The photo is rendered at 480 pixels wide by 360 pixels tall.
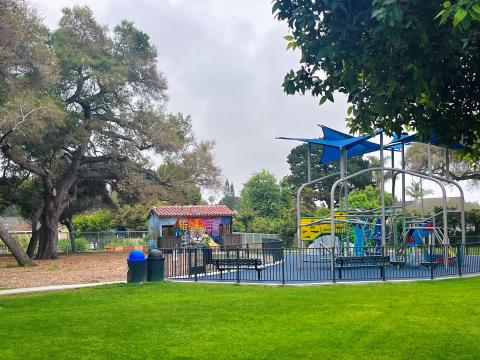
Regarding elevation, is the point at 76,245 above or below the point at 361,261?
above

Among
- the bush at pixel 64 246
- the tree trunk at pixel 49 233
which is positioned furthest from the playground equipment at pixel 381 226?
the bush at pixel 64 246

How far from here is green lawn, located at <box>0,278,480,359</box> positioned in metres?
8.20

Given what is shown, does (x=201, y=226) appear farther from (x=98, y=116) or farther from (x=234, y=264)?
(x=234, y=264)

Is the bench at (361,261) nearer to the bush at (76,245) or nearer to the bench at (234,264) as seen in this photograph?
the bench at (234,264)

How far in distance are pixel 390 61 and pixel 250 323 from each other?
228 inches

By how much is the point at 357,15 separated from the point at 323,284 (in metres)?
11.5

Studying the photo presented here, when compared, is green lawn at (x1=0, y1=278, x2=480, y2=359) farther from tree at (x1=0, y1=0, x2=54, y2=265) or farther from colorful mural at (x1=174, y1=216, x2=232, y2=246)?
colorful mural at (x1=174, y1=216, x2=232, y2=246)

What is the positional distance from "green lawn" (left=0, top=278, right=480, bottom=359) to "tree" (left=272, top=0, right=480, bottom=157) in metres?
3.18

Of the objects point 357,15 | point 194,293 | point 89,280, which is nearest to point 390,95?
point 357,15

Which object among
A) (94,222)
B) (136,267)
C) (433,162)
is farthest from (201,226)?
(136,267)

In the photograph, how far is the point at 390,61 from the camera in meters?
6.27

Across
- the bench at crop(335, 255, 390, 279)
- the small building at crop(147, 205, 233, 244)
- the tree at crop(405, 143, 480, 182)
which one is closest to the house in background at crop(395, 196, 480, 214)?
the tree at crop(405, 143, 480, 182)

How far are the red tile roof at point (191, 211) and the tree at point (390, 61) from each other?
122 ft

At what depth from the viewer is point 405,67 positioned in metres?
5.92
